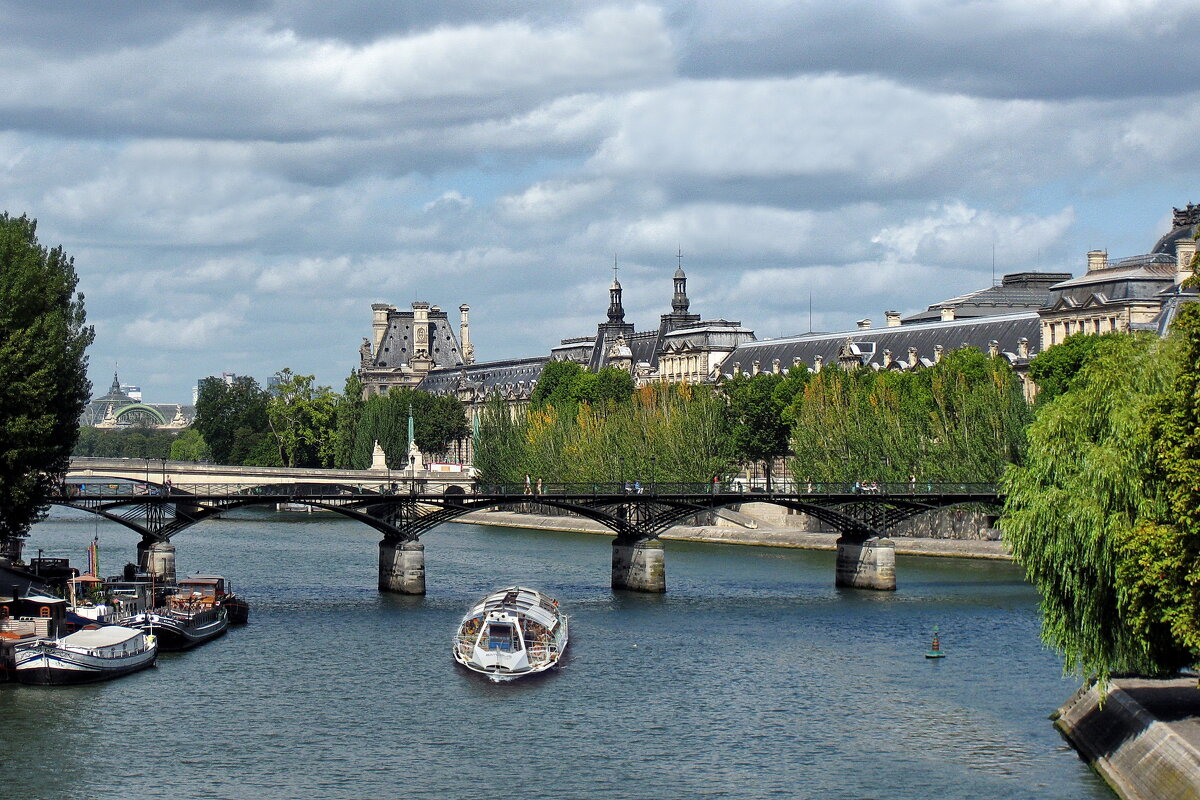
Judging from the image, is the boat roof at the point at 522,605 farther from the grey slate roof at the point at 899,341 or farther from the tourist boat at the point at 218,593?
the grey slate roof at the point at 899,341

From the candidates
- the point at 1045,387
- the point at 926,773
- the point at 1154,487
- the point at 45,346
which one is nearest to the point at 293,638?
the point at 45,346

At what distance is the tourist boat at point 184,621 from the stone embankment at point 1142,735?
34092 millimetres

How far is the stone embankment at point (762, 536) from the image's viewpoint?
356 ft

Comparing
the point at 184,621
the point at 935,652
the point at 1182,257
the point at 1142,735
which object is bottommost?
the point at 935,652

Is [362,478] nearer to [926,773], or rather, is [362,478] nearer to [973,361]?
[973,361]

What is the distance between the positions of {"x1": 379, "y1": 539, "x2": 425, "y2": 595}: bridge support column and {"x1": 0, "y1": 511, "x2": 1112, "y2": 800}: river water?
1427 millimetres

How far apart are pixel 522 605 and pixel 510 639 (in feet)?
14.0

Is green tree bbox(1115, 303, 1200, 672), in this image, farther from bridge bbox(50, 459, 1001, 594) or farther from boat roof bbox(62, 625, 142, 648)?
bridge bbox(50, 459, 1001, 594)

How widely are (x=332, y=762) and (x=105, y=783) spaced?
19.8 feet

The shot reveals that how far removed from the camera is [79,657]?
6003cm

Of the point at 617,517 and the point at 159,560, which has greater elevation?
the point at 617,517

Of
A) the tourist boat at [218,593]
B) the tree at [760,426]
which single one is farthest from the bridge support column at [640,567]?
the tree at [760,426]

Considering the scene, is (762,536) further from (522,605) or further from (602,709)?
(602,709)

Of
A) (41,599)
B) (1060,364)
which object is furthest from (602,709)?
(1060,364)
